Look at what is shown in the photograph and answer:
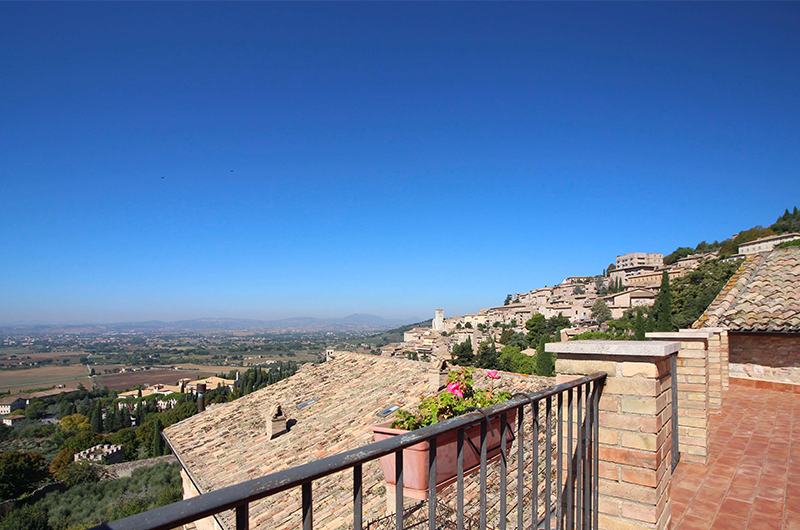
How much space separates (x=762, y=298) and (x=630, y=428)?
10441 mm

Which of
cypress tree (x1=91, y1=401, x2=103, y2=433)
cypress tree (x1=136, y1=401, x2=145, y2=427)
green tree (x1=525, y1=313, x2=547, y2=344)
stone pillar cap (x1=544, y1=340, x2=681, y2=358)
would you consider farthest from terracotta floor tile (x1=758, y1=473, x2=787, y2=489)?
cypress tree (x1=136, y1=401, x2=145, y2=427)

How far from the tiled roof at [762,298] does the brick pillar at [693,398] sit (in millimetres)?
5878

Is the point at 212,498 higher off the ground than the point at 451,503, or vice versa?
the point at 212,498

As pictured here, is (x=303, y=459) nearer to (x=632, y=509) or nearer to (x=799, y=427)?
(x=632, y=509)

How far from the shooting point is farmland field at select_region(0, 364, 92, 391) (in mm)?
99750

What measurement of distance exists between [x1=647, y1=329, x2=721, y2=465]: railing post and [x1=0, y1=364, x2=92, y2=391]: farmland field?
400ft

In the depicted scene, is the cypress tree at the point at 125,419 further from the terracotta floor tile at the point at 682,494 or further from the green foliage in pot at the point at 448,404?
the terracotta floor tile at the point at 682,494

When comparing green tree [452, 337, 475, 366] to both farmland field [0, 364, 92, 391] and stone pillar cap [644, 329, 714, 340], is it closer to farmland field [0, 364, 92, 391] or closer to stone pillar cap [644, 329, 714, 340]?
stone pillar cap [644, 329, 714, 340]

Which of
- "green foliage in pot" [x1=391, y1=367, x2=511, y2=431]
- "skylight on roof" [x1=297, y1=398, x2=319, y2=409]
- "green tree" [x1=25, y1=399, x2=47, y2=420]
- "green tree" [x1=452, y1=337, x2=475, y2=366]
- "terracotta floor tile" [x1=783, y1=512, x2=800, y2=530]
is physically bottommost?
"green tree" [x1=25, y1=399, x2=47, y2=420]

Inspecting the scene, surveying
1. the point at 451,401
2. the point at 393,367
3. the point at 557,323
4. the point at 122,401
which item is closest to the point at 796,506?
the point at 451,401

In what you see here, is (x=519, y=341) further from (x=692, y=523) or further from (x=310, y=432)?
(x=692, y=523)

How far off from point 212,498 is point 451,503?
4878 mm

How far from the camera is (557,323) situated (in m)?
73.9

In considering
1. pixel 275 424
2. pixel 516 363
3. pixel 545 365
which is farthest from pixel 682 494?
pixel 516 363
